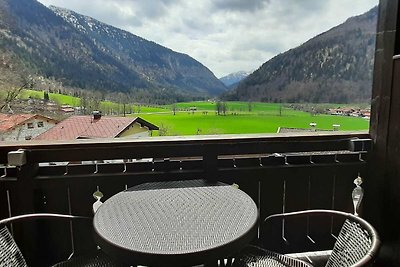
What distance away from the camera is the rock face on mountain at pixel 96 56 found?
1001 centimetres

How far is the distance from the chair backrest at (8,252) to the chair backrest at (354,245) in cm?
138

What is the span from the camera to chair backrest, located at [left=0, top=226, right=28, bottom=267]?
1.38 m

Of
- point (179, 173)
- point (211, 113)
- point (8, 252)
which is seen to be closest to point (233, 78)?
point (211, 113)

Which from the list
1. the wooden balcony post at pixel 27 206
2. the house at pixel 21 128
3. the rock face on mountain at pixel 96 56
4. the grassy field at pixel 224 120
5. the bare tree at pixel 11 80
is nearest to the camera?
the wooden balcony post at pixel 27 206

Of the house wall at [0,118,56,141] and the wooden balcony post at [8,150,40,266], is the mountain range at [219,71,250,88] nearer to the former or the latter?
the house wall at [0,118,56,141]

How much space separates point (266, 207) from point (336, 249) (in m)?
0.77

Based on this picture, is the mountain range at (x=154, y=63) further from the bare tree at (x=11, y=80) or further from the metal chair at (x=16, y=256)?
the metal chair at (x=16, y=256)

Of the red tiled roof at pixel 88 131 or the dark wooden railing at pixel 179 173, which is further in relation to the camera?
the red tiled roof at pixel 88 131

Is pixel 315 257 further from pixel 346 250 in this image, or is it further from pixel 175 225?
pixel 175 225

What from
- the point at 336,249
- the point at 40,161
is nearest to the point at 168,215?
the point at 336,249

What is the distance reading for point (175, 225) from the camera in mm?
1288

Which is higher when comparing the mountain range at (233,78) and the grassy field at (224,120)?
the mountain range at (233,78)

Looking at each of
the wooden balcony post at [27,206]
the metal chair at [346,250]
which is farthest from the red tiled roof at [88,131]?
the metal chair at [346,250]

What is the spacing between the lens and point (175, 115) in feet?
19.3
